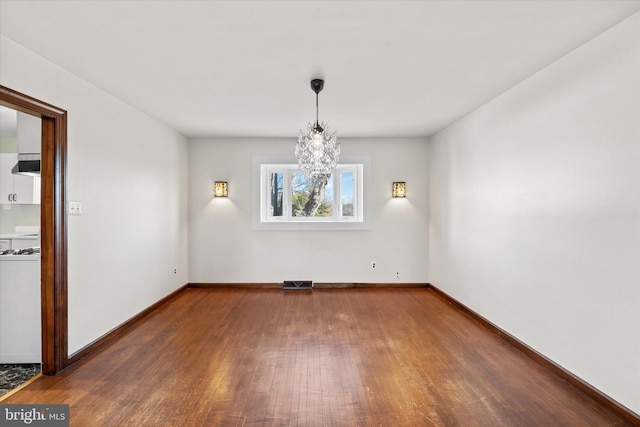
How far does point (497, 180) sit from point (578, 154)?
3.22 ft

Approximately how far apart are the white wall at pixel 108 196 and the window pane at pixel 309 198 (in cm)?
191

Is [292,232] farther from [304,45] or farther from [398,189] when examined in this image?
[304,45]

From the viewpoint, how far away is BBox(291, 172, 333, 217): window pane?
5.30 meters

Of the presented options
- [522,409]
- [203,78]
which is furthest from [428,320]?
[203,78]

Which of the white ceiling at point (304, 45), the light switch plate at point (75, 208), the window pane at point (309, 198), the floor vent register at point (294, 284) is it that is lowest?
the floor vent register at point (294, 284)

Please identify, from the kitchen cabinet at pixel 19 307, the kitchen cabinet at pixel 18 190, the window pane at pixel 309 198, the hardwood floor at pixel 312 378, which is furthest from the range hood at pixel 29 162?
the window pane at pixel 309 198

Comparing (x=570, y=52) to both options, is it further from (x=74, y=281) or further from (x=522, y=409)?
(x=74, y=281)

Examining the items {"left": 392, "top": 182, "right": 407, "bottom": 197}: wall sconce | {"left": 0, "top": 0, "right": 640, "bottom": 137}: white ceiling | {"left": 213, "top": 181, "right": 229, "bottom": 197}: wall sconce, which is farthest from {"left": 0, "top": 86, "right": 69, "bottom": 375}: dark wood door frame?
{"left": 392, "top": 182, "right": 407, "bottom": 197}: wall sconce

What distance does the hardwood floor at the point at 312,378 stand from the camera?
1.95m

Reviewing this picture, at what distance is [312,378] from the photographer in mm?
2379

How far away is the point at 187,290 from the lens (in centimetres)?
496

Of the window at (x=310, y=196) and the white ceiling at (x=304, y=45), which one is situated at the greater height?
the white ceiling at (x=304, y=45)

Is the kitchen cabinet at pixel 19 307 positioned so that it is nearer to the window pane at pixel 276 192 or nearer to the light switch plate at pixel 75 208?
the light switch plate at pixel 75 208

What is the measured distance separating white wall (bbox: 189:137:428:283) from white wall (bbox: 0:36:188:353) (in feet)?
2.20
